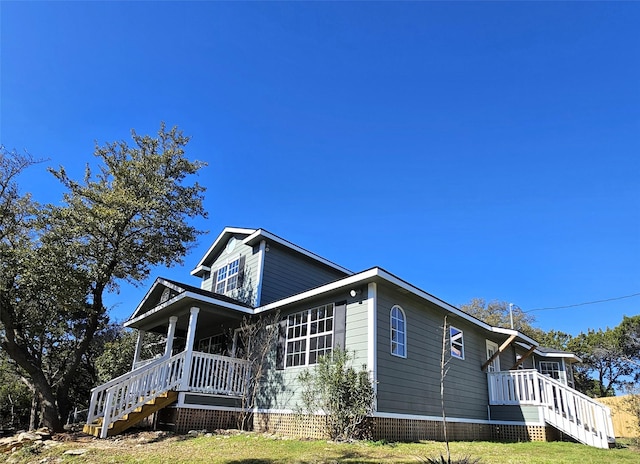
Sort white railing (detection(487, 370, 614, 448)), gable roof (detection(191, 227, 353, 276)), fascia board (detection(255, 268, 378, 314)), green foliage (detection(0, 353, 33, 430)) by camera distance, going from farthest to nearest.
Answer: green foliage (detection(0, 353, 33, 430)) → gable roof (detection(191, 227, 353, 276)) → white railing (detection(487, 370, 614, 448)) → fascia board (detection(255, 268, 378, 314))

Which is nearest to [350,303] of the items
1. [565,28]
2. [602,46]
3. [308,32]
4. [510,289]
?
[308,32]

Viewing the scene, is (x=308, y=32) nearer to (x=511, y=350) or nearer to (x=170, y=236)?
(x=170, y=236)

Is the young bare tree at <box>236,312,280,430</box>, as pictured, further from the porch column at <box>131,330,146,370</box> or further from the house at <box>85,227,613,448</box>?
the porch column at <box>131,330,146,370</box>

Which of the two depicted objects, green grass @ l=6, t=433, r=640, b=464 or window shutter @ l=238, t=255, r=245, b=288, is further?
window shutter @ l=238, t=255, r=245, b=288

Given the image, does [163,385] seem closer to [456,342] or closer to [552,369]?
[456,342]

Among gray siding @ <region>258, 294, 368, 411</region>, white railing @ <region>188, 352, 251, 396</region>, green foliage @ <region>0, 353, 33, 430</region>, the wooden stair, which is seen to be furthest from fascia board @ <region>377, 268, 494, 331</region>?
green foliage @ <region>0, 353, 33, 430</region>

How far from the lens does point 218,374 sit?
1099 centimetres

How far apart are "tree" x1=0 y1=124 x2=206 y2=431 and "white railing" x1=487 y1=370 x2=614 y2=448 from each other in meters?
12.0

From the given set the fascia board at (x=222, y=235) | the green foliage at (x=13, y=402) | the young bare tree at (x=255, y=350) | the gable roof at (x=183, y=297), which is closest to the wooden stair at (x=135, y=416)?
the young bare tree at (x=255, y=350)

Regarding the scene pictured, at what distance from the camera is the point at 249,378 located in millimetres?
11406

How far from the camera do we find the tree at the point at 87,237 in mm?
12516

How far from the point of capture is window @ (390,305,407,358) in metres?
9.48

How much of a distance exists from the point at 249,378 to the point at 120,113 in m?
10.3

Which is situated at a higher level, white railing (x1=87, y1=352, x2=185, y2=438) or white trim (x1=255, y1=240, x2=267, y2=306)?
white trim (x1=255, y1=240, x2=267, y2=306)
